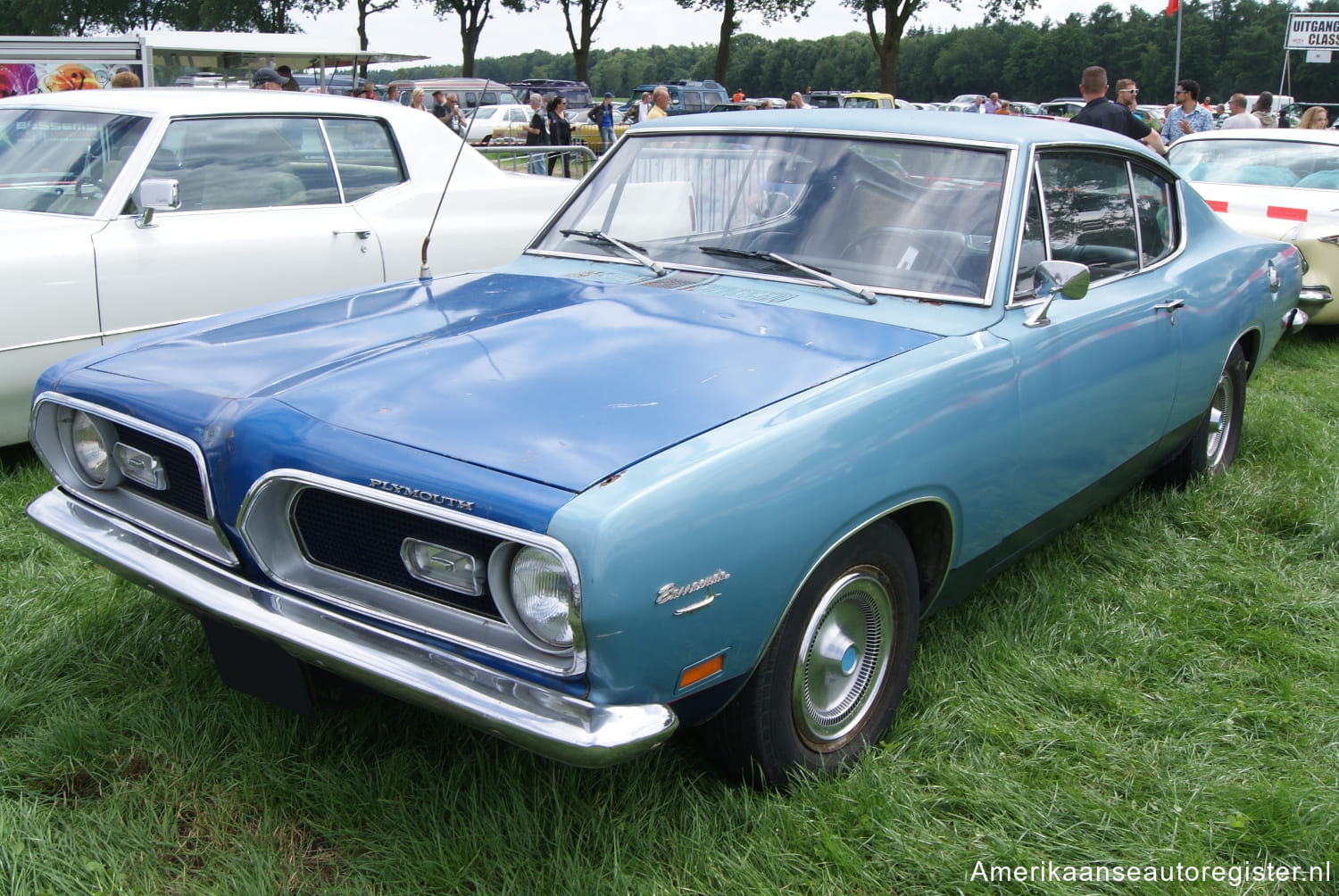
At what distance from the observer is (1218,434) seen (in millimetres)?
4461

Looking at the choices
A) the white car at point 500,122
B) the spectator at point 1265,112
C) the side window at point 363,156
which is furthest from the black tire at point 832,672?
the white car at point 500,122

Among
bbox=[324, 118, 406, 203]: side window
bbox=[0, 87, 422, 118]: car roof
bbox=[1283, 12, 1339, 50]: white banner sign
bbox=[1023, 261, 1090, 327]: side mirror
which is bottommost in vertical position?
bbox=[1023, 261, 1090, 327]: side mirror

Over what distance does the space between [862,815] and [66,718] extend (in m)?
1.88

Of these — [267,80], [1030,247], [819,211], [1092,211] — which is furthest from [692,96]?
[1030,247]

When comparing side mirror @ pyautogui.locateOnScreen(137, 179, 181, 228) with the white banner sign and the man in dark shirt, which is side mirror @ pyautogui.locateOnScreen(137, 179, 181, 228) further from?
the white banner sign

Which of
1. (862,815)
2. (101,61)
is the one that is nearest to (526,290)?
(862,815)

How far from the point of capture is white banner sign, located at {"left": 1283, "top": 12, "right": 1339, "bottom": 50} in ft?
50.0

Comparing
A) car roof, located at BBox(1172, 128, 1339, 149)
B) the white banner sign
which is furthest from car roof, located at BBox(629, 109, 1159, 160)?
the white banner sign

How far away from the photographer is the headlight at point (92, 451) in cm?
257

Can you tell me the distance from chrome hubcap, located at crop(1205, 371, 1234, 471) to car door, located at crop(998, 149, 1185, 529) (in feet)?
2.62

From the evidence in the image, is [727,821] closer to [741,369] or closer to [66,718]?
[741,369]

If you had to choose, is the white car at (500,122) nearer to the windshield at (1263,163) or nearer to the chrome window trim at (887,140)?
the windshield at (1263,163)

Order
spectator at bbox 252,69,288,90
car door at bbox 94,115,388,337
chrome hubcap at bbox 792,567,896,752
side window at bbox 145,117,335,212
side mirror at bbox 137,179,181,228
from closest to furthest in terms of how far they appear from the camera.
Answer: chrome hubcap at bbox 792,567,896,752 < side mirror at bbox 137,179,181,228 < car door at bbox 94,115,388,337 < side window at bbox 145,117,335,212 < spectator at bbox 252,69,288,90

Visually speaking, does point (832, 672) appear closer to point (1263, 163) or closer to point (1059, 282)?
point (1059, 282)
